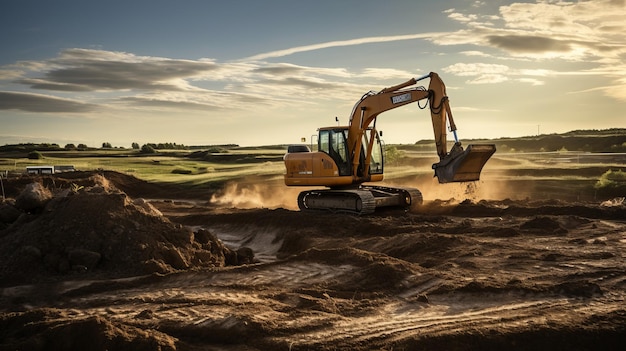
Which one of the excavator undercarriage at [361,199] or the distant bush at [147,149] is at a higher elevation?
the distant bush at [147,149]

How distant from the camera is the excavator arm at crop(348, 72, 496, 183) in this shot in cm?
1759

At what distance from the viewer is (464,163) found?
1750cm

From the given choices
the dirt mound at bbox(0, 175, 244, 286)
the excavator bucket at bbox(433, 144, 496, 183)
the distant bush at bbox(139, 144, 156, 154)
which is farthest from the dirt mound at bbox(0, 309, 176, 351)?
the distant bush at bbox(139, 144, 156, 154)

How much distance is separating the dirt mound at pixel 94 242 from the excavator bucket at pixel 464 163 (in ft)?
24.9

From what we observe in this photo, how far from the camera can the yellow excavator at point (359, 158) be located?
19141mm

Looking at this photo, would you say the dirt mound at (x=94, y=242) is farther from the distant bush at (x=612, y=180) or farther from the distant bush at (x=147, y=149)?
the distant bush at (x=147, y=149)

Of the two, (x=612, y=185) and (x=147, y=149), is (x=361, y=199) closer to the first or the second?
(x=612, y=185)

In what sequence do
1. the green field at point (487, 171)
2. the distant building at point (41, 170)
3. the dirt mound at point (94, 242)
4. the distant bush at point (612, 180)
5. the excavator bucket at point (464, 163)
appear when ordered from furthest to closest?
1. the distant building at point (41, 170)
2. the green field at point (487, 171)
3. the distant bush at point (612, 180)
4. the excavator bucket at point (464, 163)
5. the dirt mound at point (94, 242)

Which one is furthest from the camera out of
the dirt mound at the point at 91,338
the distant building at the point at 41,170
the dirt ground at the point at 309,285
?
the distant building at the point at 41,170

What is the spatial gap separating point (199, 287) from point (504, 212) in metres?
12.8

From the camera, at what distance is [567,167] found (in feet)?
105

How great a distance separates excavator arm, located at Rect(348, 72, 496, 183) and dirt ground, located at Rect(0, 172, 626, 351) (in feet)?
5.63

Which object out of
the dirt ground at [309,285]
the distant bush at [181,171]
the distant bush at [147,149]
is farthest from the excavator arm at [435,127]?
the distant bush at [147,149]

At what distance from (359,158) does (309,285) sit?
422 inches
